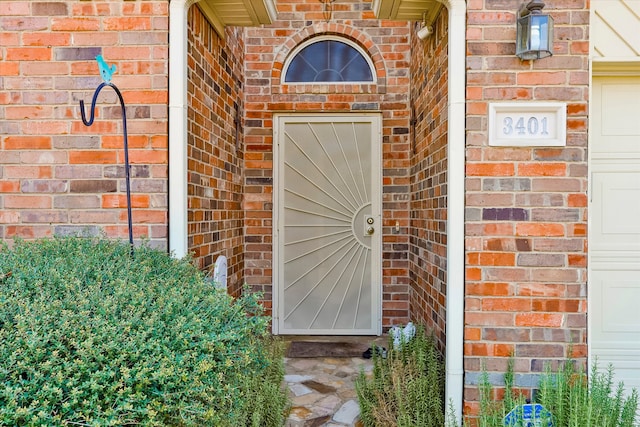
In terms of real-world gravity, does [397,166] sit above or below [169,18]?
below

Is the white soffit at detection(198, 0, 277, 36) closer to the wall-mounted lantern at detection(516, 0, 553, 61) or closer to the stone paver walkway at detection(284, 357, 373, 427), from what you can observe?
the wall-mounted lantern at detection(516, 0, 553, 61)

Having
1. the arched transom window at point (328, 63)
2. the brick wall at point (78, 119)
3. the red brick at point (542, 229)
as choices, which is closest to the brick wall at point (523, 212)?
the red brick at point (542, 229)

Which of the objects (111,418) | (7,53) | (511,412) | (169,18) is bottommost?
(511,412)

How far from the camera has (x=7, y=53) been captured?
242 centimetres

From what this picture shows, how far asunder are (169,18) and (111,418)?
196 cm

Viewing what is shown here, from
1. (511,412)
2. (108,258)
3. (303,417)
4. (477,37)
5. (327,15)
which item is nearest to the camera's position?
(108,258)

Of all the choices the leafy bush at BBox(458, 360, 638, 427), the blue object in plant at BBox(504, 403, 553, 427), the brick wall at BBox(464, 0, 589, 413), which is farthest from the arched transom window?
the blue object in plant at BBox(504, 403, 553, 427)

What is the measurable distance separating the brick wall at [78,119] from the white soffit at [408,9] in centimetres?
130

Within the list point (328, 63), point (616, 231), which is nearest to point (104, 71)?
point (328, 63)

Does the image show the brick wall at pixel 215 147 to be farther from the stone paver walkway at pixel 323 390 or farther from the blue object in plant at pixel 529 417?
the blue object in plant at pixel 529 417

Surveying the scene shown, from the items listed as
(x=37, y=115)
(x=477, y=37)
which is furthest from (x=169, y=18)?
(x=477, y=37)

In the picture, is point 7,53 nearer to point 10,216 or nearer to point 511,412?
point 10,216

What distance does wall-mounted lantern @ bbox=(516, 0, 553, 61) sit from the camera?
222cm

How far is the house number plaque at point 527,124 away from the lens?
2322 mm
